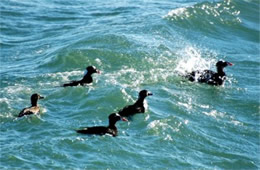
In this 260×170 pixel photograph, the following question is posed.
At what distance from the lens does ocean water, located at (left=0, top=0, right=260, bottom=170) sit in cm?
1653

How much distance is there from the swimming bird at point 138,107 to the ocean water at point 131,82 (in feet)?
0.72

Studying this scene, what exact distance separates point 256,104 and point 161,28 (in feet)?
25.1

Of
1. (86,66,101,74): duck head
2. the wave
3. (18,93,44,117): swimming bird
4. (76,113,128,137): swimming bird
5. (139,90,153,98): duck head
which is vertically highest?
the wave

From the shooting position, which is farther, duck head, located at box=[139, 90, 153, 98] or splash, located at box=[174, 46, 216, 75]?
splash, located at box=[174, 46, 216, 75]

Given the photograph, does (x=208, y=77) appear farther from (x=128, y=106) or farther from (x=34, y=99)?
(x=34, y=99)

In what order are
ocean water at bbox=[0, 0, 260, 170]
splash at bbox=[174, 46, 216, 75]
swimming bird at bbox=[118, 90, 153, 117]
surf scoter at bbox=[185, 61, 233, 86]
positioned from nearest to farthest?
ocean water at bbox=[0, 0, 260, 170] → swimming bird at bbox=[118, 90, 153, 117] → surf scoter at bbox=[185, 61, 233, 86] → splash at bbox=[174, 46, 216, 75]

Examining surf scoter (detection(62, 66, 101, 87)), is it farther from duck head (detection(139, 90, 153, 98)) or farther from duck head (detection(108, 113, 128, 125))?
duck head (detection(108, 113, 128, 125))

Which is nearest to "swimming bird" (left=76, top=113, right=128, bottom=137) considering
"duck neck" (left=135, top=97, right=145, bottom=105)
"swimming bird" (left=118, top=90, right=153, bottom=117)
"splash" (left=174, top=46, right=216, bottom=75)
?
"swimming bird" (left=118, top=90, right=153, bottom=117)

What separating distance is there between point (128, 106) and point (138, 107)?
0.30 meters

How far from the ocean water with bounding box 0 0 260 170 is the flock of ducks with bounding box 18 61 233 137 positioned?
22cm

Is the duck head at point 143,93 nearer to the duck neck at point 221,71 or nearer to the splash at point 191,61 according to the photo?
the splash at point 191,61

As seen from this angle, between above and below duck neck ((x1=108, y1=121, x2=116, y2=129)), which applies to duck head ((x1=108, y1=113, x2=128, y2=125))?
above

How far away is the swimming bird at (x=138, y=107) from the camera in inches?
742

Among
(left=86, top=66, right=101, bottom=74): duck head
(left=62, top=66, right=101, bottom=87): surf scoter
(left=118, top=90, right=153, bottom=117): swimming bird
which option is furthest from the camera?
(left=86, top=66, right=101, bottom=74): duck head
